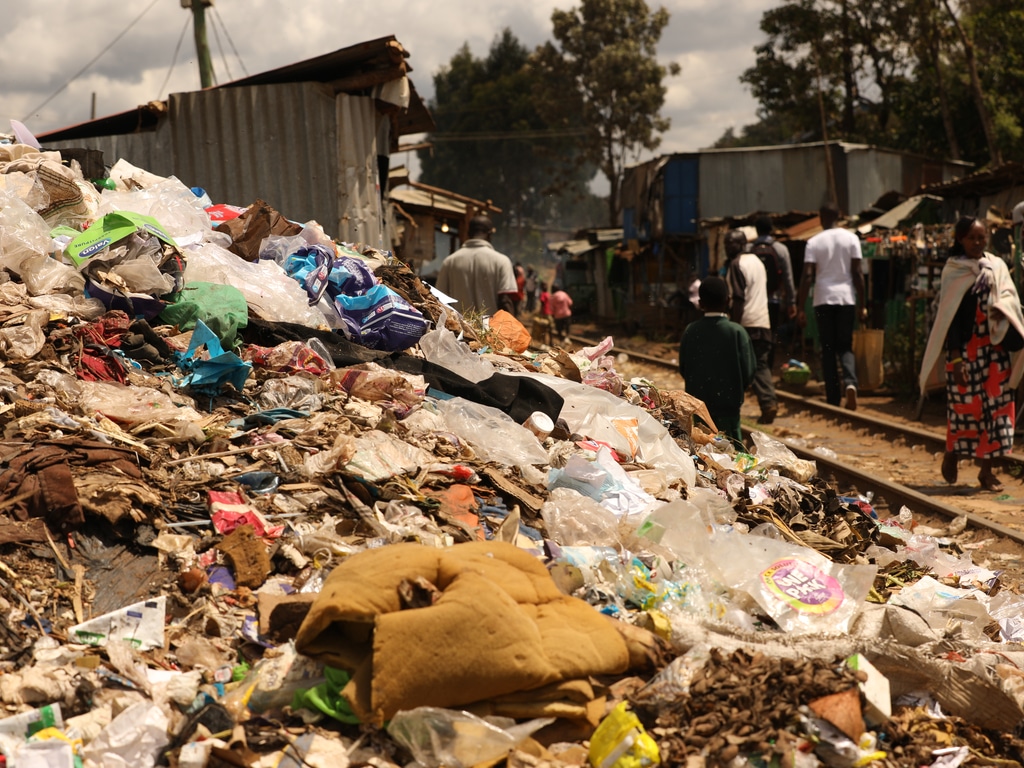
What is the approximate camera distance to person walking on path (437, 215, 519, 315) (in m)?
7.79

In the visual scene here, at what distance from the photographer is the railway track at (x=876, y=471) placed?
6.04m

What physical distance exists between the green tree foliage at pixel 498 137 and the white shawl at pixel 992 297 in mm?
34058

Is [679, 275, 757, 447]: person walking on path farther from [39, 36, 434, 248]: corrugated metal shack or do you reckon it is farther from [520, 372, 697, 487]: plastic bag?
[39, 36, 434, 248]: corrugated metal shack

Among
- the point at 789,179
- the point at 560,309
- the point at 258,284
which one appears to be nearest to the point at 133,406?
the point at 258,284

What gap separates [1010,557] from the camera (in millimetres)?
5227

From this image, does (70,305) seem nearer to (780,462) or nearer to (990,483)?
(780,462)

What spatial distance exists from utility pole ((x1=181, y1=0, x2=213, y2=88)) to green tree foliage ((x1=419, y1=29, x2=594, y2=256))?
2562cm

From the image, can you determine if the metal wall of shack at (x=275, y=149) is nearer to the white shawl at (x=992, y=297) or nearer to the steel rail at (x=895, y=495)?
the steel rail at (x=895, y=495)

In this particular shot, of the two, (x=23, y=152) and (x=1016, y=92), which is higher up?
(x=1016, y=92)

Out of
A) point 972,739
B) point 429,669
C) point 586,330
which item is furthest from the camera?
point 586,330

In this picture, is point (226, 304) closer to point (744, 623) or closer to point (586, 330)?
point (744, 623)

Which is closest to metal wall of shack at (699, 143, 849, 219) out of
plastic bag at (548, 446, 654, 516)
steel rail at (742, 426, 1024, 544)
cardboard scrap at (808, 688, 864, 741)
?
steel rail at (742, 426, 1024, 544)

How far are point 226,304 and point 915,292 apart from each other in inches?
363

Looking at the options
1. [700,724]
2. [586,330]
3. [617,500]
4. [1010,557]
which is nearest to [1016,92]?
[586,330]
